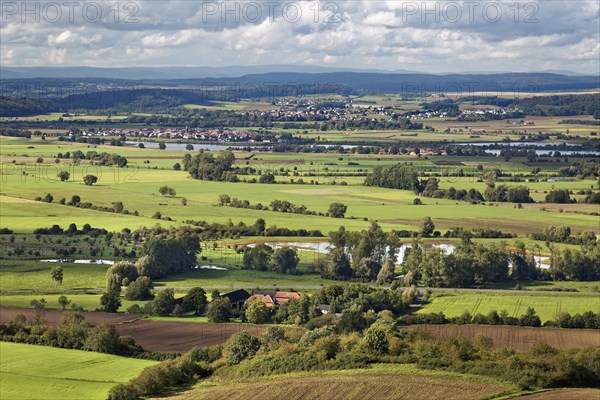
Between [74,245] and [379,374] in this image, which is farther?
[74,245]

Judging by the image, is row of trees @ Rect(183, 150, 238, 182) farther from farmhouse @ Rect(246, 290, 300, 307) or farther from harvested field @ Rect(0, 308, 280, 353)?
harvested field @ Rect(0, 308, 280, 353)

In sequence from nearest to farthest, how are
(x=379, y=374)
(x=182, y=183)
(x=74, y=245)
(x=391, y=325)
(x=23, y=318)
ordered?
(x=379, y=374)
(x=391, y=325)
(x=23, y=318)
(x=74, y=245)
(x=182, y=183)

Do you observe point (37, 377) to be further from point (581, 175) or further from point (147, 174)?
point (581, 175)

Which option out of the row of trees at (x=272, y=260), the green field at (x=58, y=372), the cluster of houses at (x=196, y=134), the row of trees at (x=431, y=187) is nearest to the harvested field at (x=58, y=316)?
the green field at (x=58, y=372)

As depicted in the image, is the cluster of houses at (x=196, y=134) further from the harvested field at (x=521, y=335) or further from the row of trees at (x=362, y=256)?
the harvested field at (x=521, y=335)

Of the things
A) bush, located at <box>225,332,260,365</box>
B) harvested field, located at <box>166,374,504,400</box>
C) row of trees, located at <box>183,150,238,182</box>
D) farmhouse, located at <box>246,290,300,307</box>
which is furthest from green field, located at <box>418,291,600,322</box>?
row of trees, located at <box>183,150,238,182</box>

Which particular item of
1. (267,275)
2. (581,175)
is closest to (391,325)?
(267,275)

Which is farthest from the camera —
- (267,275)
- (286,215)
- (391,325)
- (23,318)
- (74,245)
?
(286,215)
